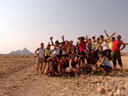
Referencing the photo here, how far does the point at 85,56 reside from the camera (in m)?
7.38

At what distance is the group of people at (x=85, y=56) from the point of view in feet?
21.9

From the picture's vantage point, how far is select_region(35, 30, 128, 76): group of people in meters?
6.68

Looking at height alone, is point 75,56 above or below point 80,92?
above

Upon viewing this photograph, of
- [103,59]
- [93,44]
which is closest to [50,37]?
[93,44]

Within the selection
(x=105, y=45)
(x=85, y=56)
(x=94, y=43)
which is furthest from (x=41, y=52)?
(x=105, y=45)

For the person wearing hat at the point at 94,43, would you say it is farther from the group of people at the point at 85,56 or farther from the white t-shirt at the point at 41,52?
the white t-shirt at the point at 41,52

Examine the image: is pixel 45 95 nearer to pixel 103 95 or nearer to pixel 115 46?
pixel 103 95

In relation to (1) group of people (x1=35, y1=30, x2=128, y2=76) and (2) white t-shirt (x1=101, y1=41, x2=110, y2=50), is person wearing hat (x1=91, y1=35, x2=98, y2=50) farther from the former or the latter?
(2) white t-shirt (x1=101, y1=41, x2=110, y2=50)

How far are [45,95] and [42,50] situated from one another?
13.9 feet

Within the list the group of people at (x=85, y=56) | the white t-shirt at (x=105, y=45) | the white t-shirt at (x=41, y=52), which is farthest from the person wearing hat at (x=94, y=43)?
the white t-shirt at (x=41, y=52)

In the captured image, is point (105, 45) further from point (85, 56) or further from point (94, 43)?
point (85, 56)

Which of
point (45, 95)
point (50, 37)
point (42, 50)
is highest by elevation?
point (50, 37)

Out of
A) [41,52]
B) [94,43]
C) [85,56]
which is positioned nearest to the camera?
[85,56]

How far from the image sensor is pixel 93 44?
25.9 ft
